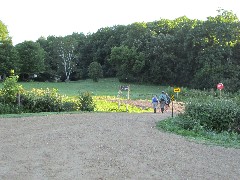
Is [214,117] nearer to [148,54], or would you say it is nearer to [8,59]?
[148,54]

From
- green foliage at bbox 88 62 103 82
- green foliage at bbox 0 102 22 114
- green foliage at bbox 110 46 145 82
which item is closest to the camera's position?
green foliage at bbox 0 102 22 114

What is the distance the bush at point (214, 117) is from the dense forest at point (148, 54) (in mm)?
30360

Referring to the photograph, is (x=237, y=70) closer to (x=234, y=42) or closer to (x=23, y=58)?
(x=234, y=42)

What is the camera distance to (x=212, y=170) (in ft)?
27.3

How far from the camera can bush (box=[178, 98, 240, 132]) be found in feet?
46.8

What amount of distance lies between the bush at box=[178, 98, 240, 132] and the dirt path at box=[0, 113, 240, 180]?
1661mm

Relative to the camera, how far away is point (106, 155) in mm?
9609

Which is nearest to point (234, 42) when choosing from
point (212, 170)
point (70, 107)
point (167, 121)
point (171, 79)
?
point (171, 79)

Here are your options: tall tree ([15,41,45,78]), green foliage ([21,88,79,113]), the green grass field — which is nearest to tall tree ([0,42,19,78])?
tall tree ([15,41,45,78])

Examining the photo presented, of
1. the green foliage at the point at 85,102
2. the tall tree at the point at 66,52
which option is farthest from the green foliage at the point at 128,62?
the green foliage at the point at 85,102

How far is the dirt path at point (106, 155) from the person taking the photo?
7.94 metres

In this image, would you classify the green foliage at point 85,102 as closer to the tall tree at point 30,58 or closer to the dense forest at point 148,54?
the dense forest at point 148,54

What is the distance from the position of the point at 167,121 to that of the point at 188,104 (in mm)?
1269

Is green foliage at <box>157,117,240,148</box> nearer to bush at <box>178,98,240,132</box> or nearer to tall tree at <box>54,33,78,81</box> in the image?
bush at <box>178,98,240,132</box>
